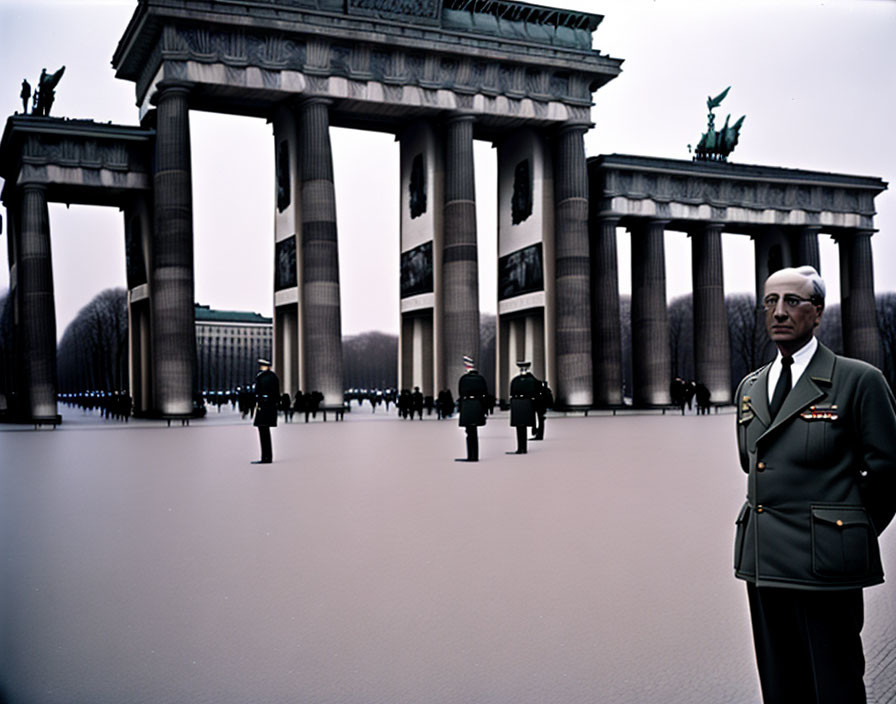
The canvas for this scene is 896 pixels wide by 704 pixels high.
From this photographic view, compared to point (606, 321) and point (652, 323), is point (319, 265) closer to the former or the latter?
point (606, 321)

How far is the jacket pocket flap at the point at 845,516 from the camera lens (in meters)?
3.31

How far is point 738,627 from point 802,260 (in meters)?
53.8

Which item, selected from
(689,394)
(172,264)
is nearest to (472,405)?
(172,264)

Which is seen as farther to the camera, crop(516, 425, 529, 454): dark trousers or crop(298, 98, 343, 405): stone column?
crop(298, 98, 343, 405): stone column

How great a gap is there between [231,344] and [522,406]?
125 meters

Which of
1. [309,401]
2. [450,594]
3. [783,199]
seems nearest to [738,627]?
[450,594]

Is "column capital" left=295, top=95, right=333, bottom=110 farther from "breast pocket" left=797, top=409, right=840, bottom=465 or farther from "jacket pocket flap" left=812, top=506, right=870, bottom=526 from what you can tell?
"jacket pocket flap" left=812, top=506, right=870, bottom=526

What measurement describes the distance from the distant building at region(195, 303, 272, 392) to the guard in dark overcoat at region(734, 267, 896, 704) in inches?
5072

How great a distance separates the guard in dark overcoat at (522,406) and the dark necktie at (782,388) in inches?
624

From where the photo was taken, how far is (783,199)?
54.6 meters

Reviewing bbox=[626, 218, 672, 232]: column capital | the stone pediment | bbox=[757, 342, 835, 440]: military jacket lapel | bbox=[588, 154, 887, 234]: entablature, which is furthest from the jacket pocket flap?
Result: bbox=[626, 218, 672, 232]: column capital

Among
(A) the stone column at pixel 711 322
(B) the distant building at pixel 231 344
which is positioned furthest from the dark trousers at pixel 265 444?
(B) the distant building at pixel 231 344

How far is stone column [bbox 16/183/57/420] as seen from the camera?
39188 millimetres

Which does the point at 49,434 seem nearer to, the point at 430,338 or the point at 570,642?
the point at 430,338
